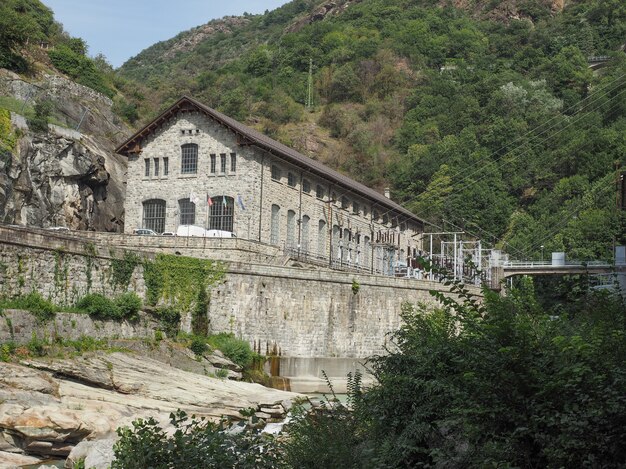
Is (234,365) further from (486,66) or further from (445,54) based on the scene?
(445,54)

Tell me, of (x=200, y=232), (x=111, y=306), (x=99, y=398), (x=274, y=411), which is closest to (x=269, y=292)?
(x=111, y=306)

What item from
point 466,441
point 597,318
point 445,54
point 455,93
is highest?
point 445,54

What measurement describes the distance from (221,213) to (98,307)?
57.2 ft

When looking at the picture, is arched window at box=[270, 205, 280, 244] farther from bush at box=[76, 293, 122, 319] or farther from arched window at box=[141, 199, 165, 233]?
bush at box=[76, 293, 122, 319]

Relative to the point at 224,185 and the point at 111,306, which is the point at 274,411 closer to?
the point at 111,306

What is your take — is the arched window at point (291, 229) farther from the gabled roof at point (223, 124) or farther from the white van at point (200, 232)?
the white van at point (200, 232)

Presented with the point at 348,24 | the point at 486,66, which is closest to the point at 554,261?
the point at 486,66

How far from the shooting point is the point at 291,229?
55438 mm

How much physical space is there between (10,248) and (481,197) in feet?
226

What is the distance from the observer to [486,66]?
138 metres

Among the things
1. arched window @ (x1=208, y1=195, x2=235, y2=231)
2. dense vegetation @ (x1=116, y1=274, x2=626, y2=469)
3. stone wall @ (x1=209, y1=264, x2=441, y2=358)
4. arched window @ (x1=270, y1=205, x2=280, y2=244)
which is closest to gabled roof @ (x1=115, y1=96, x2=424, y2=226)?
arched window @ (x1=270, y1=205, x2=280, y2=244)

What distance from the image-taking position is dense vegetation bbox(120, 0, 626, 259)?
9400 centimetres

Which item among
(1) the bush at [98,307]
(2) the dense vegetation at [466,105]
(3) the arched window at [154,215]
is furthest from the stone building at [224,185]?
(2) the dense vegetation at [466,105]

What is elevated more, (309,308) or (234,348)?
(309,308)
